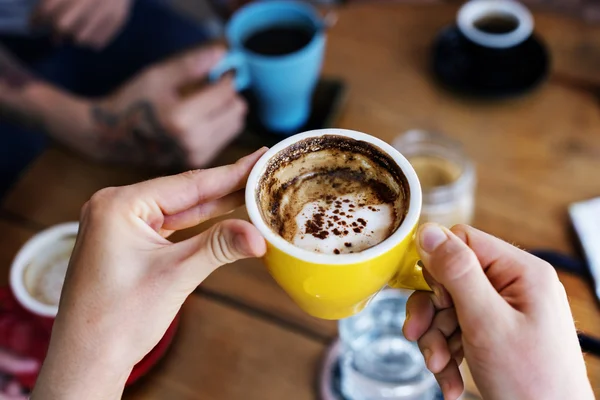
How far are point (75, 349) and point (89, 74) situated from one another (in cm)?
103

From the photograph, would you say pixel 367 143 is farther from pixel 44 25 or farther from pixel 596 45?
pixel 44 25

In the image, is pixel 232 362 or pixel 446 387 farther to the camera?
pixel 232 362

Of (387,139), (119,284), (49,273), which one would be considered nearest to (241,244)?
(119,284)

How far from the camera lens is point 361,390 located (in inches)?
32.0

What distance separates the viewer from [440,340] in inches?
26.3

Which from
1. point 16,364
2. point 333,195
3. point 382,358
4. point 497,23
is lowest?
point 382,358

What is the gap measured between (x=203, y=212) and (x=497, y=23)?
0.75 meters

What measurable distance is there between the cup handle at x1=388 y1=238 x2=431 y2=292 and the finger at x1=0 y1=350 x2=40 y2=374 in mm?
545

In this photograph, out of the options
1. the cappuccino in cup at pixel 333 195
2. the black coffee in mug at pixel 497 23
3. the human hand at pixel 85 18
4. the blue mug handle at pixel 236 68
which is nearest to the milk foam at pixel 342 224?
the cappuccino in cup at pixel 333 195

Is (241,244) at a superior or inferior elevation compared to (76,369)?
superior

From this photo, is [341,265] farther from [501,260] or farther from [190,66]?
[190,66]

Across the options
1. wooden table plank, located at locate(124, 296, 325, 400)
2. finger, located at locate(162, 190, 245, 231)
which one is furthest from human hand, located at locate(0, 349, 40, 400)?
finger, located at locate(162, 190, 245, 231)

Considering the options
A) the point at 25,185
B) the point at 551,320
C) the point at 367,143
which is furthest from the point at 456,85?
the point at 25,185

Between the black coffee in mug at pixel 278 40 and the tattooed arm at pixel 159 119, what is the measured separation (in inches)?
2.8
